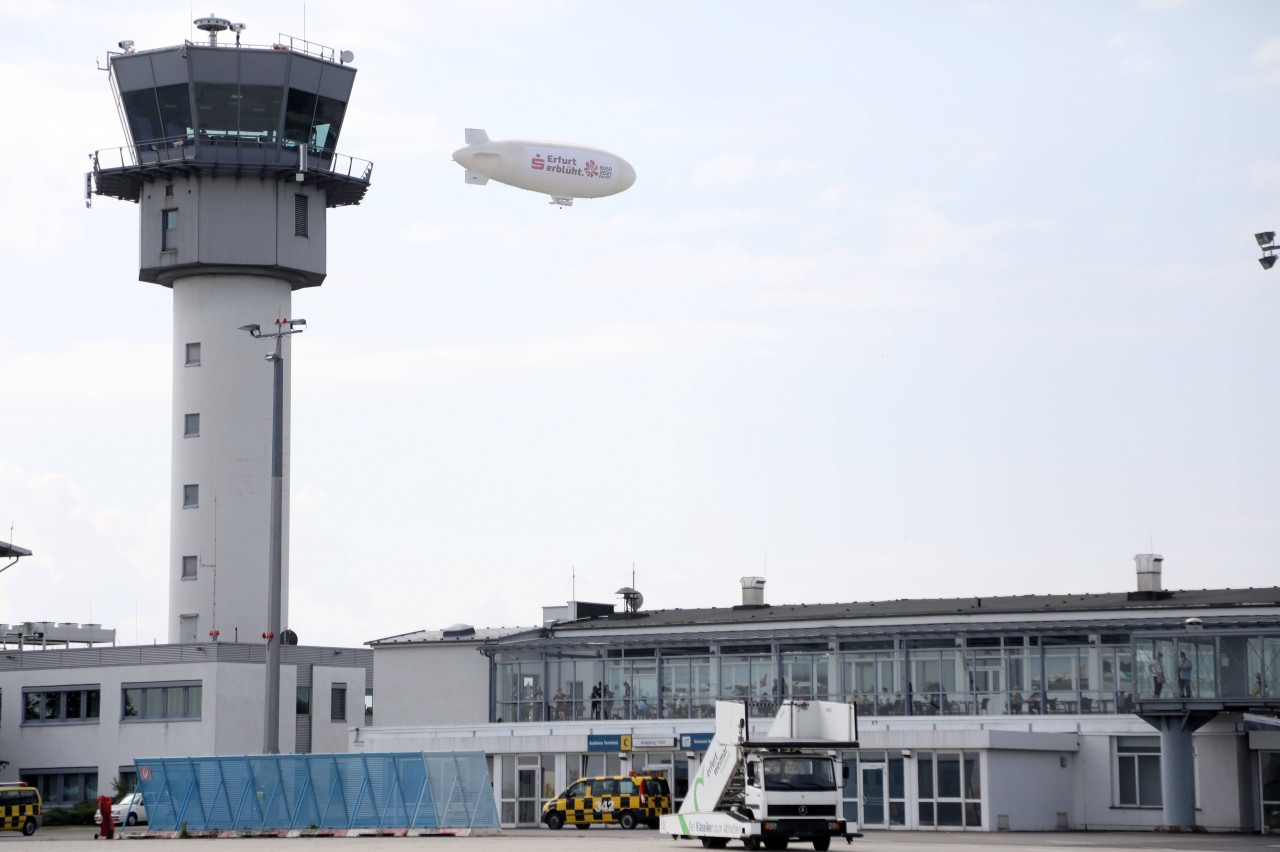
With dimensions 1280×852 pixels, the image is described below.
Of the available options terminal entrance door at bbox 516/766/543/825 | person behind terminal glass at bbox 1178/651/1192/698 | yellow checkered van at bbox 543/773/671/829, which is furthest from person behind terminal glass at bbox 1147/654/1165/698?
terminal entrance door at bbox 516/766/543/825

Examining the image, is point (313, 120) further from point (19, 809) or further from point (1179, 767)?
point (1179, 767)

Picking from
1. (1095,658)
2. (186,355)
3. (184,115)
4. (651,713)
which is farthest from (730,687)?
(184,115)

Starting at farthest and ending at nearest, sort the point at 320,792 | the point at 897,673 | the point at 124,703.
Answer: the point at 124,703
the point at 897,673
the point at 320,792

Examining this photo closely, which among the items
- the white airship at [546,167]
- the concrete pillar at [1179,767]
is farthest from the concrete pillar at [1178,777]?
the white airship at [546,167]

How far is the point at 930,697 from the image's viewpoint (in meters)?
55.4

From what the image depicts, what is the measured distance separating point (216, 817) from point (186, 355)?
1208 inches

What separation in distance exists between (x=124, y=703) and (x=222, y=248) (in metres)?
18.0

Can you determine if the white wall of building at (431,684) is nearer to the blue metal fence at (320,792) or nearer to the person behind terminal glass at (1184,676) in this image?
the blue metal fence at (320,792)

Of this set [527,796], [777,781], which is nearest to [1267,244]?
[777,781]

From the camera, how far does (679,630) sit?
201ft

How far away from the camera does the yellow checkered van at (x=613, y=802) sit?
5162cm

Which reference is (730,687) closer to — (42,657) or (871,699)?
(871,699)

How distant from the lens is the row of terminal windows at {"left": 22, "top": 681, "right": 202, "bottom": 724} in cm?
7038

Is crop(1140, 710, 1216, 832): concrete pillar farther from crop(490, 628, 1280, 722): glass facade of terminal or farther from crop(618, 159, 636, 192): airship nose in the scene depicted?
crop(618, 159, 636, 192): airship nose
